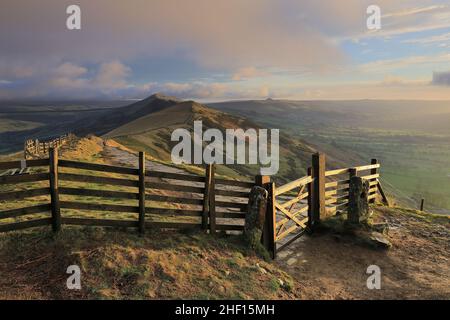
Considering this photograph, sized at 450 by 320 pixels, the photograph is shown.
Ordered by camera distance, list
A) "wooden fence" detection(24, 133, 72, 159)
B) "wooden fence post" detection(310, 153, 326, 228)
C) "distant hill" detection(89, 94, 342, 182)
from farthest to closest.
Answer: "distant hill" detection(89, 94, 342, 182)
"wooden fence" detection(24, 133, 72, 159)
"wooden fence post" detection(310, 153, 326, 228)

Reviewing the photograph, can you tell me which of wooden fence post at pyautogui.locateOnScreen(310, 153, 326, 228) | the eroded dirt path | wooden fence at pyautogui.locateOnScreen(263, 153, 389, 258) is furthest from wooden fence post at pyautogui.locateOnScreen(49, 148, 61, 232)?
wooden fence post at pyautogui.locateOnScreen(310, 153, 326, 228)

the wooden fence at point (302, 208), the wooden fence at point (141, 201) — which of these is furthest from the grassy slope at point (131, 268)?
the wooden fence at point (302, 208)

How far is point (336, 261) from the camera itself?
37.7 ft

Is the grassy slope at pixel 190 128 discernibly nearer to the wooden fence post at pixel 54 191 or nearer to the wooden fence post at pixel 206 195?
the wooden fence post at pixel 206 195

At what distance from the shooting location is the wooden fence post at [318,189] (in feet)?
44.0

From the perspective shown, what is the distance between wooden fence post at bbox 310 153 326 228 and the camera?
44.0 feet

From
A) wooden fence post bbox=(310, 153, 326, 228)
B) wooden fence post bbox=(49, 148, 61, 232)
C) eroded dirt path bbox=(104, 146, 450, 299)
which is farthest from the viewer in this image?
wooden fence post bbox=(310, 153, 326, 228)

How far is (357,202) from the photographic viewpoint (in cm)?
1326

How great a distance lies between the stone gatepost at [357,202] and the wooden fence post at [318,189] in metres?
1.12

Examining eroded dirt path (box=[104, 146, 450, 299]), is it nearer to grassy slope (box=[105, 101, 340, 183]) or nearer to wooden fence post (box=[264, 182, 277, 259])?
wooden fence post (box=[264, 182, 277, 259])

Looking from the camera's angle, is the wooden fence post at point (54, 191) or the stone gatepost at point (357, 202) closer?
the wooden fence post at point (54, 191)

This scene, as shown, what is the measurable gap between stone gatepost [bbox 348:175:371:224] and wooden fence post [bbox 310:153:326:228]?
112 cm
